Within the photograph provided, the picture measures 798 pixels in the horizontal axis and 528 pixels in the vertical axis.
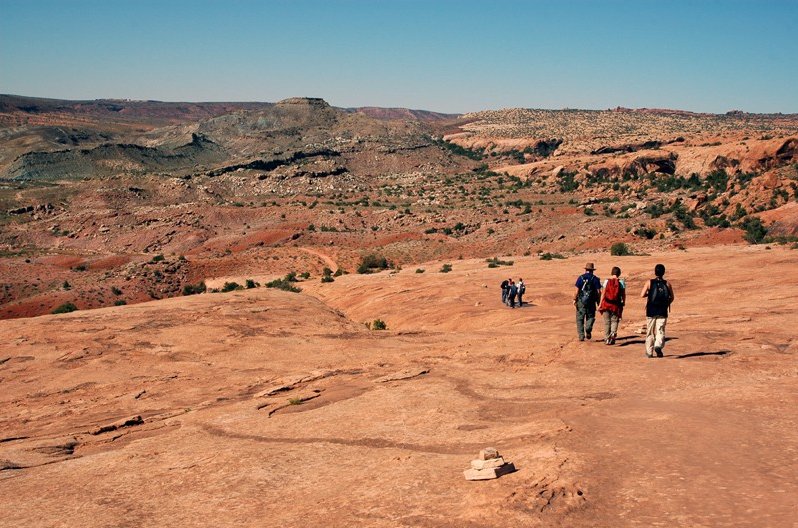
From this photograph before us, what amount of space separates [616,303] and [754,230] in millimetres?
30314

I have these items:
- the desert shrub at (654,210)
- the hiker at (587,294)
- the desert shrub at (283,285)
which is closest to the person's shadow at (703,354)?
the hiker at (587,294)

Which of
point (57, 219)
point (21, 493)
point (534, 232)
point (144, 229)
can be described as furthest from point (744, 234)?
point (57, 219)

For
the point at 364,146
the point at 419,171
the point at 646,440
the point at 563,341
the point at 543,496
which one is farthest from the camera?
the point at 364,146

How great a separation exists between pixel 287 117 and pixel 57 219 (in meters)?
69.0

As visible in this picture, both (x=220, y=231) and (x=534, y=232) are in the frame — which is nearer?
(x=534, y=232)

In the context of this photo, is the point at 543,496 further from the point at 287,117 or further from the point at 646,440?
the point at 287,117

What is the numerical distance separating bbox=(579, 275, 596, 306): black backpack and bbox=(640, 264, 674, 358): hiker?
163cm

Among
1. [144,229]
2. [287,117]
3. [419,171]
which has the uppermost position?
[287,117]

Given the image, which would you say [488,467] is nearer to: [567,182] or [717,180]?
[717,180]

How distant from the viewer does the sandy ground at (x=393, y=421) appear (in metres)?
7.15

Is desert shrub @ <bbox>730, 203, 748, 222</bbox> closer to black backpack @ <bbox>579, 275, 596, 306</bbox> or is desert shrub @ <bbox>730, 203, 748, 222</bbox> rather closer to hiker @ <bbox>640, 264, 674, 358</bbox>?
black backpack @ <bbox>579, 275, 596, 306</bbox>

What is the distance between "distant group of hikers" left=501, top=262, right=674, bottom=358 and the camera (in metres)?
12.9

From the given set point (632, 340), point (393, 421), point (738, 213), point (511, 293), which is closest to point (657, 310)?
point (632, 340)

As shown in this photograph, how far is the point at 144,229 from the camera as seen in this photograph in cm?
6756
